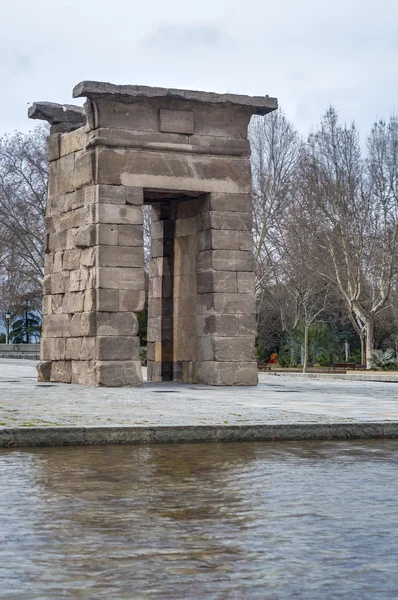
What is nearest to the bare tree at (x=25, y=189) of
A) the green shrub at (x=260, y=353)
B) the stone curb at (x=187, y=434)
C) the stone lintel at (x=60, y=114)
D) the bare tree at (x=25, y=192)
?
the bare tree at (x=25, y=192)

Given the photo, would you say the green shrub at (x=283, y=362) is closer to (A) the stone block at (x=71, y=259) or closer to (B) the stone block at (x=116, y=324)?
(A) the stone block at (x=71, y=259)

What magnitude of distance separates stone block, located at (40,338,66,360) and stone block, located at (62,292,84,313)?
27.4 inches

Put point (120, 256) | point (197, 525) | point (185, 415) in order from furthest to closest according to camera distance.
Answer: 1. point (120, 256)
2. point (185, 415)
3. point (197, 525)

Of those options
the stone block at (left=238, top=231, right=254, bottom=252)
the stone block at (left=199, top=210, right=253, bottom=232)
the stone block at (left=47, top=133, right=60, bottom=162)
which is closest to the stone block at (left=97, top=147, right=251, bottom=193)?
the stone block at (left=199, top=210, right=253, bottom=232)

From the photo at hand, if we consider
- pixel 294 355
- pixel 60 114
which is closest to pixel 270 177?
pixel 294 355

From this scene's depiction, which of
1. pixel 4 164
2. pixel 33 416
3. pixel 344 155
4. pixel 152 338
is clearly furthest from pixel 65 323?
pixel 4 164

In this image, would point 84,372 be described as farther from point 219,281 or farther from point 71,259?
point 219,281

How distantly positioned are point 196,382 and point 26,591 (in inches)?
696

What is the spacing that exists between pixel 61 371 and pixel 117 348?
8.23 feet

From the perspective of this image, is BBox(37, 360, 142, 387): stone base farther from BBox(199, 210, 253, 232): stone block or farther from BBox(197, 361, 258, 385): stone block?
BBox(199, 210, 253, 232): stone block

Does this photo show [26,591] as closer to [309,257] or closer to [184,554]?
[184,554]

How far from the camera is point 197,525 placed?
6.72m

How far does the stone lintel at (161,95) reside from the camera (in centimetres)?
2025

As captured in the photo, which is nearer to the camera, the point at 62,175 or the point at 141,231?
the point at 141,231
